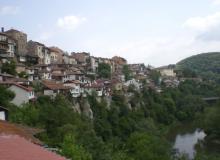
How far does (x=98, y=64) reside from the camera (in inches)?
3179

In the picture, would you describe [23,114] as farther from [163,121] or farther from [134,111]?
[163,121]

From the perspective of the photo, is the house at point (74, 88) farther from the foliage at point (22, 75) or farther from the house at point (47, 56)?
the house at point (47, 56)

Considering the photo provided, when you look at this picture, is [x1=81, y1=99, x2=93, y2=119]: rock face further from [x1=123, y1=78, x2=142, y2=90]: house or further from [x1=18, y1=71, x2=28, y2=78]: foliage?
[x1=123, y1=78, x2=142, y2=90]: house

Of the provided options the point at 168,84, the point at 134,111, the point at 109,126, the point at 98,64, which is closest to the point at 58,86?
the point at 109,126

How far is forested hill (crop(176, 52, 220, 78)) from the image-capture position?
165 metres

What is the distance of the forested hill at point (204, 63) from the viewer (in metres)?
165

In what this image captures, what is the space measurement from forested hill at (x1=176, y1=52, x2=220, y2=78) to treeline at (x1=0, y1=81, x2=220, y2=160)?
2391 inches

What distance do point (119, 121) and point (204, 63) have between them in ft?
428

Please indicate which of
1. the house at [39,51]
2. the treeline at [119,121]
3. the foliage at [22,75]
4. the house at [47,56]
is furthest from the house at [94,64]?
the foliage at [22,75]

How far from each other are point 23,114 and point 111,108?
90.2 ft

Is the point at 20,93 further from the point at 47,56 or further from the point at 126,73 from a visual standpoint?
the point at 126,73

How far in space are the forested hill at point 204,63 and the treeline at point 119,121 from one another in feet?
199

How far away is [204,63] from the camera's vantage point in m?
177

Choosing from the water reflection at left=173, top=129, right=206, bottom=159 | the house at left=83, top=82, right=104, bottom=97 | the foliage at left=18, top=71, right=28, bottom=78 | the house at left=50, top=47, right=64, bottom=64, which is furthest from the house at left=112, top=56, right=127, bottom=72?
the foliage at left=18, top=71, right=28, bottom=78
